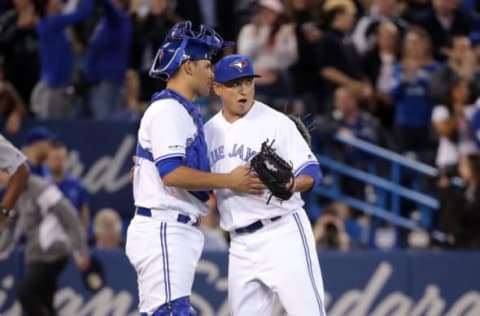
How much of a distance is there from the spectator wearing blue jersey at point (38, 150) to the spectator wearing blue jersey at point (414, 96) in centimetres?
376

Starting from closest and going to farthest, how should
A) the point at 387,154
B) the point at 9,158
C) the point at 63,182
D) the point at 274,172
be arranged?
the point at 274,172 → the point at 9,158 → the point at 63,182 → the point at 387,154

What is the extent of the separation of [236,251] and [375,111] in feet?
23.2

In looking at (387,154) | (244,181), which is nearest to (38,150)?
(387,154)

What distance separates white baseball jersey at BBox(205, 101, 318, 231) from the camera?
834 cm

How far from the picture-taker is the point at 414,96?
14758 millimetres

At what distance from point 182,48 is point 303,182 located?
1.03m

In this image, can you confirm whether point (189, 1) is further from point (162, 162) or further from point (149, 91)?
point (162, 162)

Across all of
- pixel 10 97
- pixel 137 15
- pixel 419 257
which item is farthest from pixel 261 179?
pixel 137 15

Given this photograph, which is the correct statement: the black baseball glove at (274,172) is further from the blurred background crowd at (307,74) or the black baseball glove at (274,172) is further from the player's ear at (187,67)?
the blurred background crowd at (307,74)

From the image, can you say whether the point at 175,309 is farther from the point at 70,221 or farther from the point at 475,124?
the point at 475,124

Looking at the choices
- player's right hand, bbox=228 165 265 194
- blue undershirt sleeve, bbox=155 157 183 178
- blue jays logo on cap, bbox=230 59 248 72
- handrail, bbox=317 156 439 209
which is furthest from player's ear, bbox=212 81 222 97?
handrail, bbox=317 156 439 209

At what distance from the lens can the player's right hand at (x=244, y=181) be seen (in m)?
7.94

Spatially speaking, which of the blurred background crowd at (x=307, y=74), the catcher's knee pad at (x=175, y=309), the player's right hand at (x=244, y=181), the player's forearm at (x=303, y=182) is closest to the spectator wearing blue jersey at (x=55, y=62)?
the blurred background crowd at (x=307, y=74)

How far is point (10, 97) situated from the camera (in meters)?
14.3
